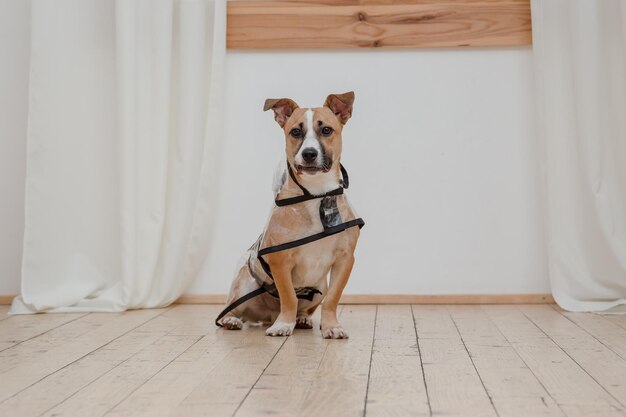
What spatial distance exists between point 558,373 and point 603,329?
79cm

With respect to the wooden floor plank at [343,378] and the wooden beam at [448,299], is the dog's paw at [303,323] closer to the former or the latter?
the wooden floor plank at [343,378]

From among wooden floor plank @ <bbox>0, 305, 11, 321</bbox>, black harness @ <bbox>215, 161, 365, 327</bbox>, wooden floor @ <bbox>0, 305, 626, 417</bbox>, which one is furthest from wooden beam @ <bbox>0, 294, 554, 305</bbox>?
Result: wooden floor plank @ <bbox>0, 305, 11, 321</bbox>

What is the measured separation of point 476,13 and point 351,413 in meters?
2.22

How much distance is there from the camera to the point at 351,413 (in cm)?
145

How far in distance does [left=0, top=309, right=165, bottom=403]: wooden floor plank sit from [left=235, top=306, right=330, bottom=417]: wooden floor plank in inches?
19.7

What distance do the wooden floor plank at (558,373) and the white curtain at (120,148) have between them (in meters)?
1.37

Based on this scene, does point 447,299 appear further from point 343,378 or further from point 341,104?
point 343,378

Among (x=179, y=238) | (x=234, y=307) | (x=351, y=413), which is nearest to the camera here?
(x=351, y=413)

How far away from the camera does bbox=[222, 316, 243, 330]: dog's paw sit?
2547 mm

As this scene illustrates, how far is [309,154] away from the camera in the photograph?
231cm

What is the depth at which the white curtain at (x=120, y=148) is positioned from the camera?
125 inches

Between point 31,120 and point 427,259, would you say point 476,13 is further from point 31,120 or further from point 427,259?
point 31,120

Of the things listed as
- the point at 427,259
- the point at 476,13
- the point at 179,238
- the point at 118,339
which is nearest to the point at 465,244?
the point at 427,259

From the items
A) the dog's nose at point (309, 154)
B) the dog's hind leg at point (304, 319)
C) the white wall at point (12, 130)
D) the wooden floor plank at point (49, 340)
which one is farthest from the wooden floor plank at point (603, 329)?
the white wall at point (12, 130)
